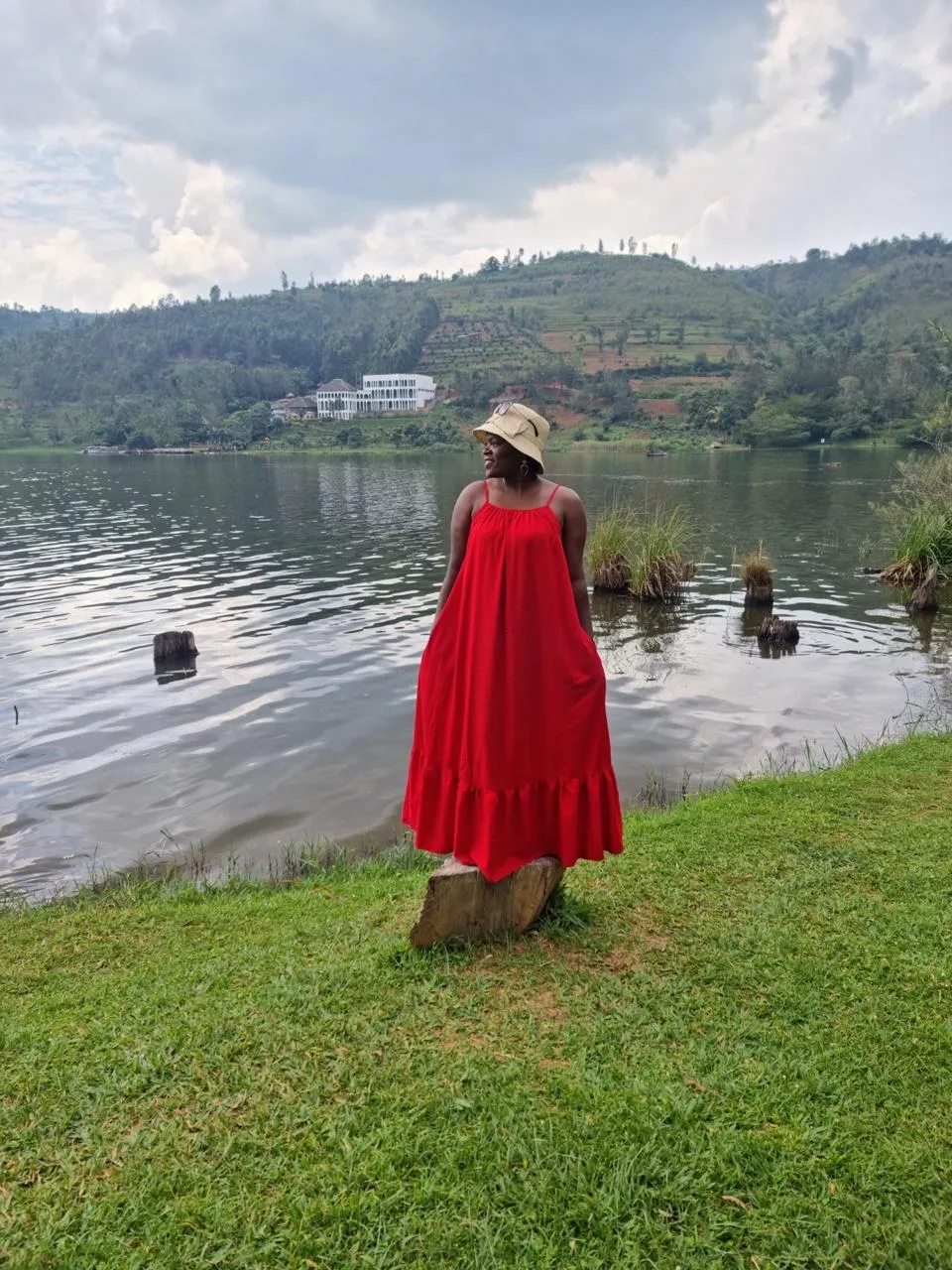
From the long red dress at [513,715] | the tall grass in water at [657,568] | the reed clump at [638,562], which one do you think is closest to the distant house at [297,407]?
the reed clump at [638,562]

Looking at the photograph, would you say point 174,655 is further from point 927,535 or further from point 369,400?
point 369,400

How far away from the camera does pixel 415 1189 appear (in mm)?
2441

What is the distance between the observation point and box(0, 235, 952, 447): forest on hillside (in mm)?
80438

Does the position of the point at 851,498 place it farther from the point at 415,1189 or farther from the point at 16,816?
the point at 415,1189

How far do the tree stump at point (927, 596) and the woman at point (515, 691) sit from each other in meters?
12.8

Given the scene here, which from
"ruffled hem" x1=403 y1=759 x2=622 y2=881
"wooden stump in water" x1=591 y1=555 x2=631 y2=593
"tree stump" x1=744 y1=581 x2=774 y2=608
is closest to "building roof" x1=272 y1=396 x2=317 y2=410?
"wooden stump in water" x1=591 y1=555 x2=631 y2=593

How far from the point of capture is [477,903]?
3.78m

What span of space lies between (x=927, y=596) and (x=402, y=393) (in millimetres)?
103713

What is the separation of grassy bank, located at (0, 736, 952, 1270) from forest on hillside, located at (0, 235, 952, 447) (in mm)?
68284

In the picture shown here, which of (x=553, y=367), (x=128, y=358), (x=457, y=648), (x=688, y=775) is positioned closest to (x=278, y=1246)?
(x=457, y=648)

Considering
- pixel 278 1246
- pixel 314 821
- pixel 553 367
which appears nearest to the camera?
pixel 278 1246

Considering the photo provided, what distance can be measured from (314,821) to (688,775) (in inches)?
135

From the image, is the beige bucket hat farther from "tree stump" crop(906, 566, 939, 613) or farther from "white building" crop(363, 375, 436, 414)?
"white building" crop(363, 375, 436, 414)

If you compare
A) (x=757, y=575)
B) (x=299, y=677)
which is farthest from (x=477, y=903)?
(x=757, y=575)
